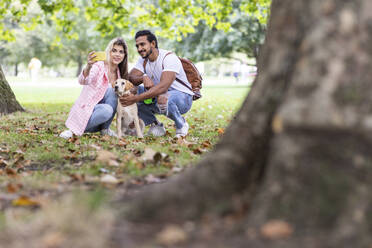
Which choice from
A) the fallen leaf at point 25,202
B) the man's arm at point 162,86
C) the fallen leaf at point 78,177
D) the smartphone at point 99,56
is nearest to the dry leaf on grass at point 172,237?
the fallen leaf at point 25,202

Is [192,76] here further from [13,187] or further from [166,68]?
[13,187]

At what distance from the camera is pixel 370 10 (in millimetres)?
2000

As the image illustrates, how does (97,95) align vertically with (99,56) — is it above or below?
below

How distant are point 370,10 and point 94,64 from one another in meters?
4.67

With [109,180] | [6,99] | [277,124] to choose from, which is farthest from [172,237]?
[6,99]

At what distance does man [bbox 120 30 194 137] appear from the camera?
19.8 ft

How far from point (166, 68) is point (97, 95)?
1.16m

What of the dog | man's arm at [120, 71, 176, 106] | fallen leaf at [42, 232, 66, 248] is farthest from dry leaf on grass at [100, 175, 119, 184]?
the dog

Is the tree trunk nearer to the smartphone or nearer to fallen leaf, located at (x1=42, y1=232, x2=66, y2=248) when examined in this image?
the smartphone

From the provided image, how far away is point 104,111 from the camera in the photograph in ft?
20.5

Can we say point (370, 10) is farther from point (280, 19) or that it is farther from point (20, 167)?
point (20, 167)

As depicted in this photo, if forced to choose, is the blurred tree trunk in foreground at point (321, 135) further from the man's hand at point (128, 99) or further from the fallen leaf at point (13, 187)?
the man's hand at point (128, 99)

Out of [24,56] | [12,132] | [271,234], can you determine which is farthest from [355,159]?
[24,56]

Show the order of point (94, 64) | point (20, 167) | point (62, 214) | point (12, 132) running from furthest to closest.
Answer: point (12, 132) → point (94, 64) → point (20, 167) → point (62, 214)
